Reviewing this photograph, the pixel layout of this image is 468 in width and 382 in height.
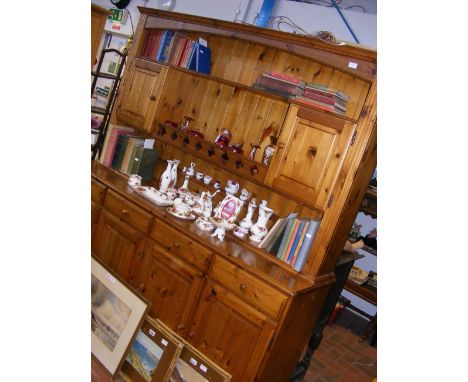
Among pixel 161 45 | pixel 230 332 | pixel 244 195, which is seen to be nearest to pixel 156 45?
pixel 161 45

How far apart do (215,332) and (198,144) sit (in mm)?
1327

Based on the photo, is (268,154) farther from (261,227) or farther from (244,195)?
(261,227)

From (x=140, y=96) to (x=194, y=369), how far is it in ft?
6.93

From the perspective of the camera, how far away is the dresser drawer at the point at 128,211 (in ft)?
8.60

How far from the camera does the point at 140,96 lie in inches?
128

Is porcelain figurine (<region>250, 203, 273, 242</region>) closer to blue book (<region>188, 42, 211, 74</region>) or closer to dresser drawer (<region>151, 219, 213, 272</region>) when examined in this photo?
dresser drawer (<region>151, 219, 213, 272</region>)

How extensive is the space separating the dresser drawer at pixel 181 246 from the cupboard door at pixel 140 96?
0.97 metres

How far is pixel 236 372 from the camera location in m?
2.18

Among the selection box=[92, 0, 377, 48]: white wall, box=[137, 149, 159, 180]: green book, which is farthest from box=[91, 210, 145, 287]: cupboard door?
box=[92, 0, 377, 48]: white wall

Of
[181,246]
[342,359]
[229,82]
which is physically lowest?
[342,359]

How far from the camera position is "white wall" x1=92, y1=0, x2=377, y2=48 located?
3402 mm
